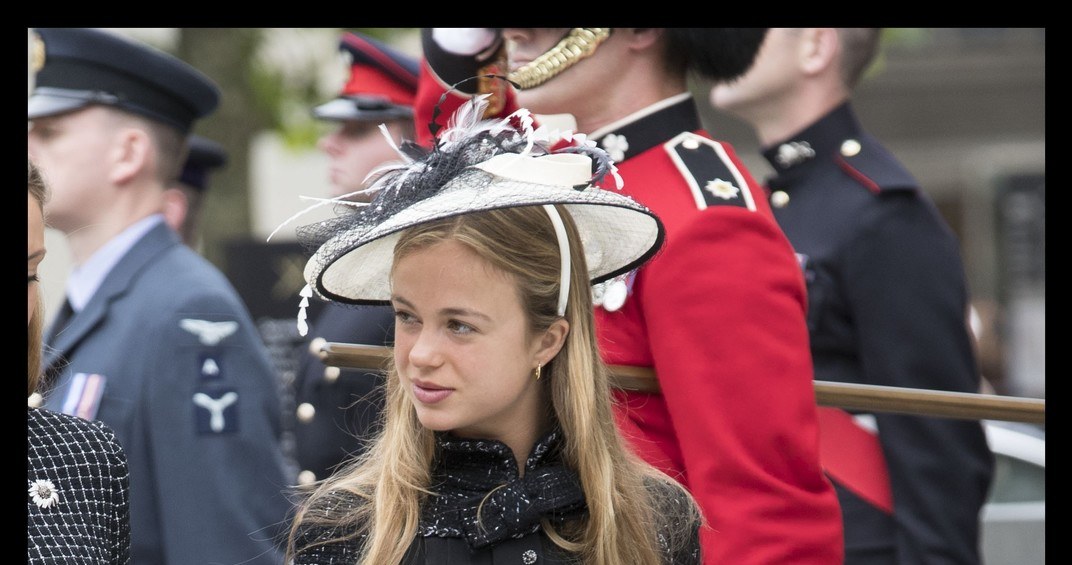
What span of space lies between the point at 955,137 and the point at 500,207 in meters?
20.4

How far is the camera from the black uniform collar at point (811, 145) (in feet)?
16.3

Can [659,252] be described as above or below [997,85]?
above

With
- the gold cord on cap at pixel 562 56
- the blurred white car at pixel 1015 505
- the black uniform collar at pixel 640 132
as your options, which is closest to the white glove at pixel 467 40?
the gold cord on cap at pixel 562 56

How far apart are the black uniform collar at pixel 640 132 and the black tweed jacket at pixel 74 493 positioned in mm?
1377

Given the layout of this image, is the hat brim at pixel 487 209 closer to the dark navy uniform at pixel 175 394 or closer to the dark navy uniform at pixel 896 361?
the dark navy uniform at pixel 175 394

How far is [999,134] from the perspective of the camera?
2214 cm

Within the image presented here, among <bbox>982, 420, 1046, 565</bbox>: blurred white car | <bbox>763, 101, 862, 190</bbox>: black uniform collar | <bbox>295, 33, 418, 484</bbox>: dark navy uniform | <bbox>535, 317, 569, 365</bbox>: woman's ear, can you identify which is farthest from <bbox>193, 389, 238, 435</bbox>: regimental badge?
<bbox>982, 420, 1046, 565</bbox>: blurred white car

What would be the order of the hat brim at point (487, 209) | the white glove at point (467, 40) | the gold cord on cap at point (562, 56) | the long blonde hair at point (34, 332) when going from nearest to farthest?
the hat brim at point (487, 209) → the long blonde hair at point (34, 332) → the gold cord on cap at point (562, 56) → the white glove at point (467, 40)

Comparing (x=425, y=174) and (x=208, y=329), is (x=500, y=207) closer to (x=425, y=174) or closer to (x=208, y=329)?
(x=425, y=174)

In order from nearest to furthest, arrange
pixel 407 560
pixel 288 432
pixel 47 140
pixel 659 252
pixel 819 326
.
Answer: pixel 407 560 → pixel 659 252 → pixel 819 326 → pixel 47 140 → pixel 288 432
